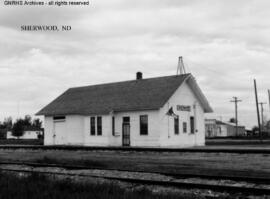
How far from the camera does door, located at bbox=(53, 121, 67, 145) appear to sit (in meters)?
36.2

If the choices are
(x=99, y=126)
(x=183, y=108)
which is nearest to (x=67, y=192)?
(x=183, y=108)

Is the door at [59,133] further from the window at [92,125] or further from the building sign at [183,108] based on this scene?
the building sign at [183,108]

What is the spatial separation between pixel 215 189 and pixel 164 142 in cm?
2129

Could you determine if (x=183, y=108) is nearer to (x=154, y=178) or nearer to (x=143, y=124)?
(x=143, y=124)

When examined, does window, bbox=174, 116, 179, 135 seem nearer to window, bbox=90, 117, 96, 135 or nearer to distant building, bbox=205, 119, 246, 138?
window, bbox=90, 117, 96, 135

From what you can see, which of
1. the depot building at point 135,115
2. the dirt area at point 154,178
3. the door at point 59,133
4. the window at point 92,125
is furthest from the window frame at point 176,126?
the dirt area at point 154,178

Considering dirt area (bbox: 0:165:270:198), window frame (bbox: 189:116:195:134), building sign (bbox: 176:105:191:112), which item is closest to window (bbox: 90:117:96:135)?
building sign (bbox: 176:105:191:112)

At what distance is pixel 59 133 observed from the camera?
1441 inches

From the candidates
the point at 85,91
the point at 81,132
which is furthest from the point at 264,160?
the point at 85,91

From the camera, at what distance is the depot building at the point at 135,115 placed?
102ft

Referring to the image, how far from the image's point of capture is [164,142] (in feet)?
101

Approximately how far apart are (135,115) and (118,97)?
3.51 metres

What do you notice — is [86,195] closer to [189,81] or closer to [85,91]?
[189,81]

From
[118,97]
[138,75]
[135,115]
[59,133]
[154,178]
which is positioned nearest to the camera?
[154,178]
